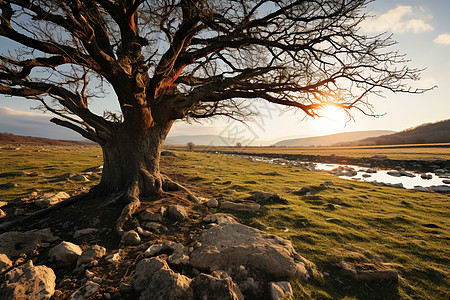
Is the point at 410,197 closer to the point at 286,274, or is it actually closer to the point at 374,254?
the point at 374,254

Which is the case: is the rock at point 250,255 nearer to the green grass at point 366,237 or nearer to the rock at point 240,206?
the green grass at point 366,237

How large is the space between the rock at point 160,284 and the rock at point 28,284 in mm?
1229

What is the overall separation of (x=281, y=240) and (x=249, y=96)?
4965 mm

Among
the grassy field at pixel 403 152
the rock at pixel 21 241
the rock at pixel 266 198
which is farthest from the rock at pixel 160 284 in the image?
the grassy field at pixel 403 152

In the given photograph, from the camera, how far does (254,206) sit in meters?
6.49

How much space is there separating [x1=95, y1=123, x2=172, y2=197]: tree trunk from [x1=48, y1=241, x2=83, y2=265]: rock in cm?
270

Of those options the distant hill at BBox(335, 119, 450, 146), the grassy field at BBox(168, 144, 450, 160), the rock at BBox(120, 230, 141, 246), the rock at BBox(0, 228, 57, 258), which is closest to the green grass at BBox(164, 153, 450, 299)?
the rock at BBox(120, 230, 141, 246)

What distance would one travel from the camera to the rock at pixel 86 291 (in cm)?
255

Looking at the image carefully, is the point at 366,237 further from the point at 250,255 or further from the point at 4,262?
the point at 4,262

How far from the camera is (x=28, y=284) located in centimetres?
257

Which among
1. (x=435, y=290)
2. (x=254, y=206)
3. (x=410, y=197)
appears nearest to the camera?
(x=435, y=290)

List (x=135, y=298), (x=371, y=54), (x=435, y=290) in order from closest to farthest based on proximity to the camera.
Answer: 1. (x=135, y=298)
2. (x=435, y=290)
3. (x=371, y=54)

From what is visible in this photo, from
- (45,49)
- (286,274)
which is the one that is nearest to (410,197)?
(286,274)

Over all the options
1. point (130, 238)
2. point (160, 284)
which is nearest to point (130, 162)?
point (130, 238)
